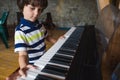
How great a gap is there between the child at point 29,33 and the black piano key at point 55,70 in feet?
0.70

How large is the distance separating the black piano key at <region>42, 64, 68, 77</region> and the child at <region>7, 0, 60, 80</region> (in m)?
0.21

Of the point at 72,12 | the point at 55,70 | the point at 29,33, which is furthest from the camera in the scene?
the point at 72,12

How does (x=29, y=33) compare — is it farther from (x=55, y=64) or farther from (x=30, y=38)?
(x=55, y=64)

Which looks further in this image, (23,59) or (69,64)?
(23,59)

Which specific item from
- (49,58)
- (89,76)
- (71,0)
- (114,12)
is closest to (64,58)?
(49,58)

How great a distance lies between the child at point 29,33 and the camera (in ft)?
3.70

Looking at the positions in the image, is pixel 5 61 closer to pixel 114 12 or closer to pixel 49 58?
pixel 49 58

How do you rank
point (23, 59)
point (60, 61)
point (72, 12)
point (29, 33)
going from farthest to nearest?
point (72, 12) < point (29, 33) < point (23, 59) < point (60, 61)

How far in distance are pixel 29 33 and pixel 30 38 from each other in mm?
35

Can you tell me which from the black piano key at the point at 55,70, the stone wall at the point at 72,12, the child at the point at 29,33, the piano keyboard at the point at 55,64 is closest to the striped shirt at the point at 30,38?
the child at the point at 29,33

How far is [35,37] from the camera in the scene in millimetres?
1327

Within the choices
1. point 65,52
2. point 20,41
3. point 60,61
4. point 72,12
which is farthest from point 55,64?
point 72,12

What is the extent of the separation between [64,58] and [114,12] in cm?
34

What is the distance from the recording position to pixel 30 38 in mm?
1270
